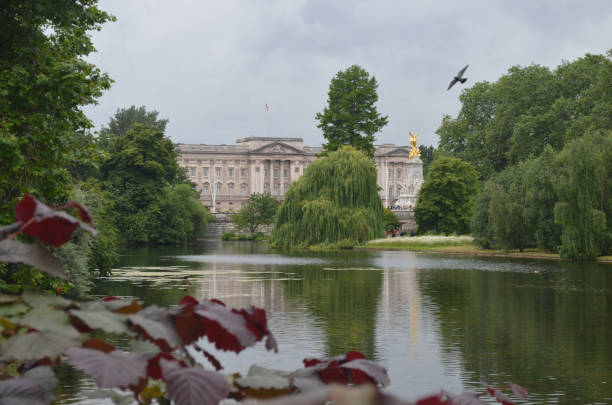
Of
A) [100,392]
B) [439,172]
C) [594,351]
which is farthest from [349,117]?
[100,392]

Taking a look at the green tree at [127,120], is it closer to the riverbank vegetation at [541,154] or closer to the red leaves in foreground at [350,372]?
the riverbank vegetation at [541,154]

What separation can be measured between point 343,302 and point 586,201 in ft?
71.2

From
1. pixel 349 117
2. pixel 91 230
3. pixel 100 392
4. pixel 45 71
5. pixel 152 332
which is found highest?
pixel 349 117

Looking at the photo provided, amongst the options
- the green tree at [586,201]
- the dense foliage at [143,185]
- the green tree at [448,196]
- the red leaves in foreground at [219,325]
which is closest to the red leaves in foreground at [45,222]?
the red leaves in foreground at [219,325]

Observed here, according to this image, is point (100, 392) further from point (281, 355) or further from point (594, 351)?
point (594, 351)

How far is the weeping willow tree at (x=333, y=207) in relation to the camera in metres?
48.5

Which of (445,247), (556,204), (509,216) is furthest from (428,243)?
(556,204)

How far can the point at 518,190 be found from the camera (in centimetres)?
4353

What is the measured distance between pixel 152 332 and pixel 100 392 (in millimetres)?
597

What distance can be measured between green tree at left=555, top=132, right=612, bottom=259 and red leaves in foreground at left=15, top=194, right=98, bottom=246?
1454 inches

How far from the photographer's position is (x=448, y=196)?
6372cm

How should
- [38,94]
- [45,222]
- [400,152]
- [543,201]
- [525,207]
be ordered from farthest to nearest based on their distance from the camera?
[400,152] < [525,207] < [543,201] < [38,94] < [45,222]

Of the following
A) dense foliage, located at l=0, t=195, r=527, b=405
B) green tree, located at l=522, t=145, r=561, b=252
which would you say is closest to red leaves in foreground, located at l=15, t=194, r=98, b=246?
dense foliage, located at l=0, t=195, r=527, b=405

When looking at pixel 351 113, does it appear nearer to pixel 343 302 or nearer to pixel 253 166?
pixel 343 302
